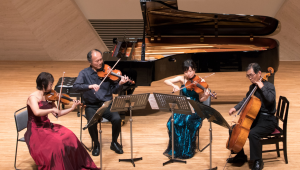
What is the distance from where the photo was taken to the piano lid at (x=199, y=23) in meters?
4.94

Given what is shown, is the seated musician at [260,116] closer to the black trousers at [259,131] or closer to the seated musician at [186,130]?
the black trousers at [259,131]

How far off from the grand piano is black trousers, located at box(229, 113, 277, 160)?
1.64 m

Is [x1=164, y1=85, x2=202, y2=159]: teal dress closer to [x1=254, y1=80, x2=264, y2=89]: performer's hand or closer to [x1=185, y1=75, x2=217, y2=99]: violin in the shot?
[x1=185, y1=75, x2=217, y2=99]: violin

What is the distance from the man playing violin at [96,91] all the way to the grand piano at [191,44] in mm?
416

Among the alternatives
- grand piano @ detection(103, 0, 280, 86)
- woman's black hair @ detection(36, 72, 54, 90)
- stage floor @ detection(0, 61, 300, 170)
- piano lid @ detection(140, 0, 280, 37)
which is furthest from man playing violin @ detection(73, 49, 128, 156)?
piano lid @ detection(140, 0, 280, 37)

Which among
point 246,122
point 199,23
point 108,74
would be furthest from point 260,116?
point 199,23

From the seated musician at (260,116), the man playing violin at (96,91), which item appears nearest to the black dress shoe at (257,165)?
the seated musician at (260,116)

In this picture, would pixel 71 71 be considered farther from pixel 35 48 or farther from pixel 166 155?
pixel 166 155

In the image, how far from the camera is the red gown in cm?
288

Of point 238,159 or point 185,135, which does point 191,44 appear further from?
point 238,159

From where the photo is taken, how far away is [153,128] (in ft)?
14.3

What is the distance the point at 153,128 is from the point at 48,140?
172 cm

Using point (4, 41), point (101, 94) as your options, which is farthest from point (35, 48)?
point (101, 94)

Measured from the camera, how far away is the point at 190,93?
364cm
